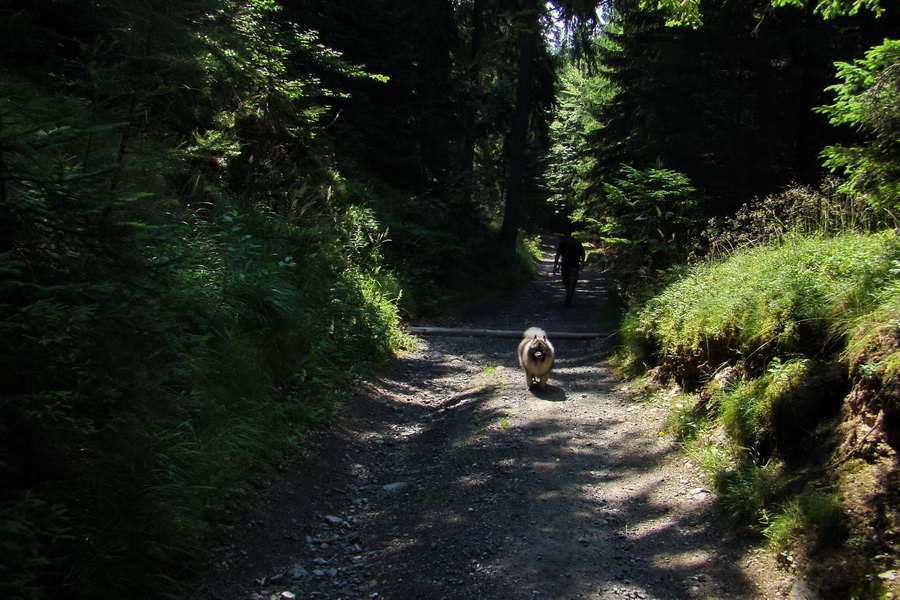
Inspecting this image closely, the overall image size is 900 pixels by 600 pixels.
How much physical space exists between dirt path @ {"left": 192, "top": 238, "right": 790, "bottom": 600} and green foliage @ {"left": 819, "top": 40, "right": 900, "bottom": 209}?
10.7 ft

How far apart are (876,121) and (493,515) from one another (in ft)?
16.2

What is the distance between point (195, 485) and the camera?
4465mm

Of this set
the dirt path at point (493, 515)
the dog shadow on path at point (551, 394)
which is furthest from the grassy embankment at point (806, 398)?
the dog shadow on path at point (551, 394)

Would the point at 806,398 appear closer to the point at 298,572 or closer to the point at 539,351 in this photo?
the point at 539,351

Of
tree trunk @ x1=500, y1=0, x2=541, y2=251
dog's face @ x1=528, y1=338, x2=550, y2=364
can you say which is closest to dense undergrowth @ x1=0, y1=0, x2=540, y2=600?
dog's face @ x1=528, y1=338, x2=550, y2=364

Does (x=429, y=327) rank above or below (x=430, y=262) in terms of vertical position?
below

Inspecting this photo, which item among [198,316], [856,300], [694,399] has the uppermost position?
[856,300]

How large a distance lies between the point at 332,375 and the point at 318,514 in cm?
286

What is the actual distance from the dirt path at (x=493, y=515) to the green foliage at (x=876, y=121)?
3.25m

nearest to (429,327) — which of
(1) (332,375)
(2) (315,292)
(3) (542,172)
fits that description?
(2) (315,292)

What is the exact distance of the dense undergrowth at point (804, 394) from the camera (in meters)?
3.74

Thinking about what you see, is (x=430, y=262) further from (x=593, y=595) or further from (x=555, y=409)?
(x=593, y=595)

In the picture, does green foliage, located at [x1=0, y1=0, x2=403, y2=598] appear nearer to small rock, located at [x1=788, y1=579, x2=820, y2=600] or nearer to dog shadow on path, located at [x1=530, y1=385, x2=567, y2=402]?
dog shadow on path, located at [x1=530, y1=385, x2=567, y2=402]

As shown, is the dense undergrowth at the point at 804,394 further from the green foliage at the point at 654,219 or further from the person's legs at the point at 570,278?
the person's legs at the point at 570,278
